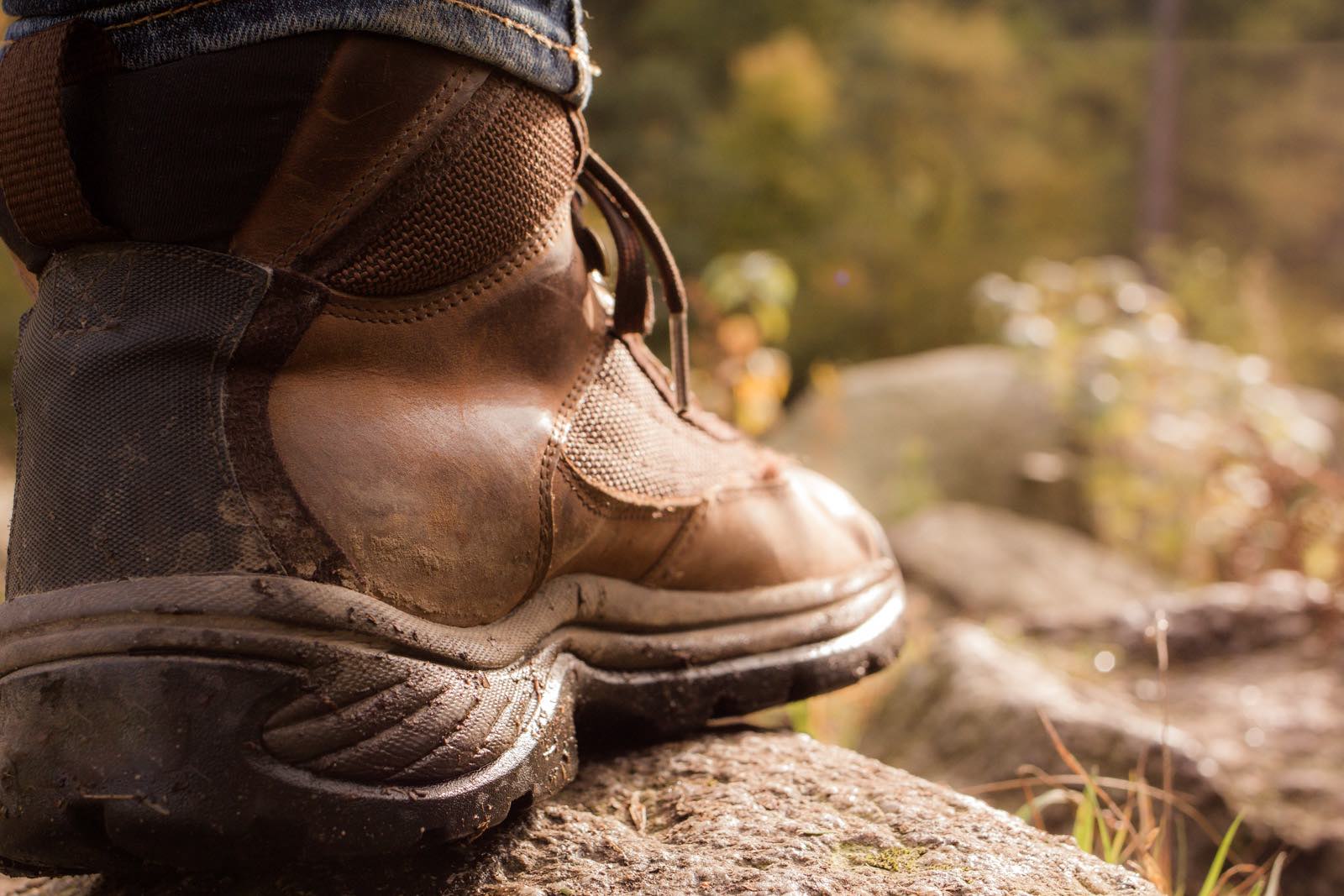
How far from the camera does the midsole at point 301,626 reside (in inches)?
33.2

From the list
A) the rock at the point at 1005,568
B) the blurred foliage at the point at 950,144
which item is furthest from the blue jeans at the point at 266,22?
the blurred foliage at the point at 950,144

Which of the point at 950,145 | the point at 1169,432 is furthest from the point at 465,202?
the point at 950,145

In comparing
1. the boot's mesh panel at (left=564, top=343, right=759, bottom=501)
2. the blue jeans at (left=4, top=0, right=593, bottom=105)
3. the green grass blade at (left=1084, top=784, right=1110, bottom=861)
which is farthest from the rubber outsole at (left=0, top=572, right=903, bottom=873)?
the green grass blade at (left=1084, top=784, right=1110, bottom=861)

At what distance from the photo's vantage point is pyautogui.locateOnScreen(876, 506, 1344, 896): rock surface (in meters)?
1.75

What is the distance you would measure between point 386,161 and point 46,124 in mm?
247

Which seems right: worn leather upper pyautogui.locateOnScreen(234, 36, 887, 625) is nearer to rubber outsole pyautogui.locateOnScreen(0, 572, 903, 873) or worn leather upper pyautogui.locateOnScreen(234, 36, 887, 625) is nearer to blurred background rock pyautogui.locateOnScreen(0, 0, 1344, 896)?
rubber outsole pyautogui.locateOnScreen(0, 572, 903, 873)

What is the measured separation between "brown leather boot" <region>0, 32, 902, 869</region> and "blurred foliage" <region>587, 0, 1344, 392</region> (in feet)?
24.9

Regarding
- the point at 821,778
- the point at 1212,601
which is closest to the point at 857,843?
the point at 821,778

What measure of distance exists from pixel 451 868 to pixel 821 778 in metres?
0.37

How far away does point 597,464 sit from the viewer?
3.71 ft

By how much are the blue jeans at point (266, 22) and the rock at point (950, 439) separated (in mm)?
4817

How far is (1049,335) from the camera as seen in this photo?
5.21m

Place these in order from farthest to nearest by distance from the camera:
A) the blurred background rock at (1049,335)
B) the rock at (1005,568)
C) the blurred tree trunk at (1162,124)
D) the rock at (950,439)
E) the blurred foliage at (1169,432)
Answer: the blurred tree trunk at (1162,124)
the rock at (950,439)
the blurred foliage at (1169,432)
the rock at (1005,568)
the blurred background rock at (1049,335)

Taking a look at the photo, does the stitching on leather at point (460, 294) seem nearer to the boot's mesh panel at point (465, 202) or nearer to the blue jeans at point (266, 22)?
the boot's mesh panel at point (465, 202)
